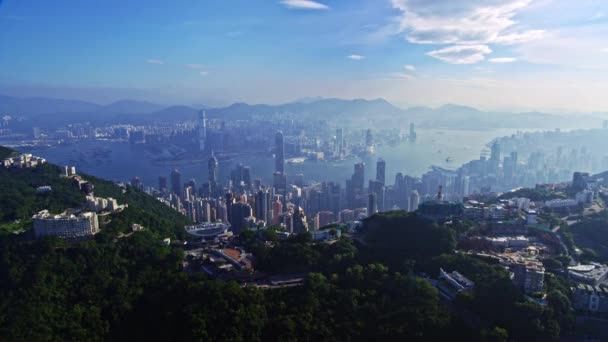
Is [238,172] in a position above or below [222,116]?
below

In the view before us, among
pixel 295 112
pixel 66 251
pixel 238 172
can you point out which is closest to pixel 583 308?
pixel 66 251

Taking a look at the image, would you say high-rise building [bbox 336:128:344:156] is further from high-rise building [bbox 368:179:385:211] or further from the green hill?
the green hill

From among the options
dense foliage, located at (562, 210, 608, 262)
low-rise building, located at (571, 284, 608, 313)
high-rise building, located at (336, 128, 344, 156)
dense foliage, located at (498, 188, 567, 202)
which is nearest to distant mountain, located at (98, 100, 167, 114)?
high-rise building, located at (336, 128, 344, 156)

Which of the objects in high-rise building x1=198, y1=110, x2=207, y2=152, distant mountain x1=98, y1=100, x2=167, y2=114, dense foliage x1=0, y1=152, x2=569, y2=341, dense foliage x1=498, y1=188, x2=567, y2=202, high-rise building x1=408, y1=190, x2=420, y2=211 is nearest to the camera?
dense foliage x1=0, y1=152, x2=569, y2=341

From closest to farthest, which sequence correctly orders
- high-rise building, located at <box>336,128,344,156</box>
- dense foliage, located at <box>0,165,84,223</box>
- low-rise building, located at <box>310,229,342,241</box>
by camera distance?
dense foliage, located at <box>0,165,84,223</box> → low-rise building, located at <box>310,229,342,241</box> → high-rise building, located at <box>336,128,344,156</box>

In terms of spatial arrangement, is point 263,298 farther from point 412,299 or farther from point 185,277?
point 412,299

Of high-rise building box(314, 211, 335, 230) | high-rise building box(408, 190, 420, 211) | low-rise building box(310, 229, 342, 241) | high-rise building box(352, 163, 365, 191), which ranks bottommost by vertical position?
high-rise building box(314, 211, 335, 230)

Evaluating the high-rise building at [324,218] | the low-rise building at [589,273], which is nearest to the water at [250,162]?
the high-rise building at [324,218]
